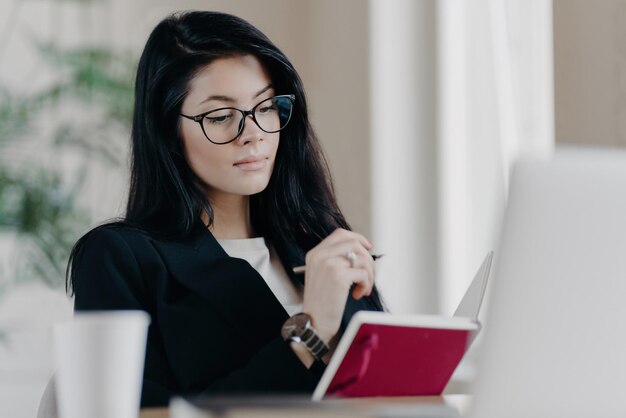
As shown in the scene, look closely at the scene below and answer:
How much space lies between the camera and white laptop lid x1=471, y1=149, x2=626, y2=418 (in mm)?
771

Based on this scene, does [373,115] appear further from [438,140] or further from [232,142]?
[232,142]

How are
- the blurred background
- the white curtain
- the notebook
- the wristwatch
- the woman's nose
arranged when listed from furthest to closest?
1. the white curtain
2. the blurred background
3. the woman's nose
4. the wristwatch
5. the notebook

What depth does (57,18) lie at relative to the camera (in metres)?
3.76

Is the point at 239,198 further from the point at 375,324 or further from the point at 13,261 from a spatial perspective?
the point at 13,261

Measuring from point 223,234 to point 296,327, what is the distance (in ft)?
1.37

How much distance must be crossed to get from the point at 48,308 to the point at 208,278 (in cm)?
225

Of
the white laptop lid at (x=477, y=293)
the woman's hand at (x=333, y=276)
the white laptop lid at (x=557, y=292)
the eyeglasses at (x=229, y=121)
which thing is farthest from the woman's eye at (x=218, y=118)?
the white laptop lid at (x=557, y=292)

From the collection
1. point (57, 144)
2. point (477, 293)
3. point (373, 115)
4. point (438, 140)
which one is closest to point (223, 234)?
point (477, 293)

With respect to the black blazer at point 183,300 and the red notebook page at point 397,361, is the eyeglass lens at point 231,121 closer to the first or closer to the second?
the black blazer at point 183,300

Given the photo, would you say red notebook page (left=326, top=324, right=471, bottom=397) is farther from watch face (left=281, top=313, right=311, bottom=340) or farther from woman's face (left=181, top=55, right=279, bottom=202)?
woman's face (left=181, top=55, right=279, bottom=202)

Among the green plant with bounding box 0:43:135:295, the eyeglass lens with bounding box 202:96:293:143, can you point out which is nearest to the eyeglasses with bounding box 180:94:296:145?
the eyeglass lens with bounding box 202:96:293:143

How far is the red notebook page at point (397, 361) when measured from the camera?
115 cm

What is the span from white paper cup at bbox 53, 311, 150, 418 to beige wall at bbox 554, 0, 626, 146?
1.40 metres

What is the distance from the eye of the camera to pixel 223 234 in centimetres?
180
